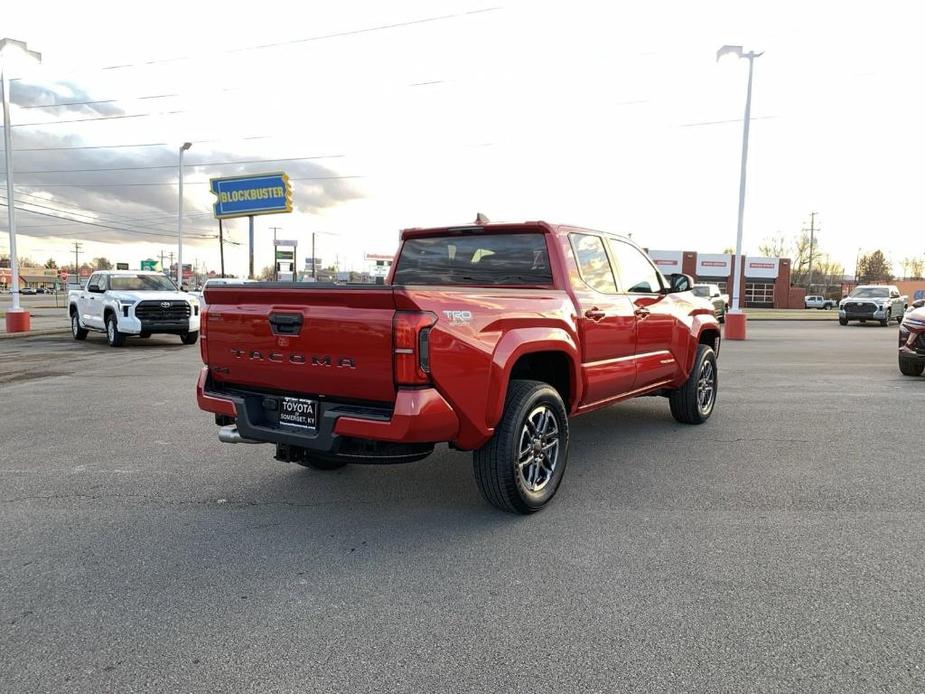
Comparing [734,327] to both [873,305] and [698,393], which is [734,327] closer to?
[873,305]

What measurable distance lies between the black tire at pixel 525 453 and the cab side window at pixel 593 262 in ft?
3.98

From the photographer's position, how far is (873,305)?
26.6 m

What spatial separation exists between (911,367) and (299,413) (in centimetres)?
1058

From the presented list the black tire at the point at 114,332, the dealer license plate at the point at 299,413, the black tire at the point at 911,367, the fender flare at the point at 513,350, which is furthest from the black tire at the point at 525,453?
the black tire at the point at 114,332

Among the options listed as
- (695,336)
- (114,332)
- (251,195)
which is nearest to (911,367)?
(695,336)

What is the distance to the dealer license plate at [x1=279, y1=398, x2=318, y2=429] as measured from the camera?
12.3 feet

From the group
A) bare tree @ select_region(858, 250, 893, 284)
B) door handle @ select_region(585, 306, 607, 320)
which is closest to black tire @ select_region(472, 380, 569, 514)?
door handle @ select_region(585, 306, 607, 320)

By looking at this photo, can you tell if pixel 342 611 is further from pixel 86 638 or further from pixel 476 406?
pixel 476 406

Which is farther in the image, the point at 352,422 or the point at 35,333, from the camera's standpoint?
the point at 35,333

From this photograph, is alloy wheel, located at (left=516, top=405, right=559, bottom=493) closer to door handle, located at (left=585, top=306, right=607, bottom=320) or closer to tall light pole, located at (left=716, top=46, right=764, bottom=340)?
door handle, located at (left=585, top=306, right=607, bottom=320)

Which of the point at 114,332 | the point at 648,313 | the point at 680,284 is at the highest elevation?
the point at 680,284

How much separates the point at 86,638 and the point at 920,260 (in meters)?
151

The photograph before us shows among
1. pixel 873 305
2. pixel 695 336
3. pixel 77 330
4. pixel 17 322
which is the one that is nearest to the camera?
pixel 695 336

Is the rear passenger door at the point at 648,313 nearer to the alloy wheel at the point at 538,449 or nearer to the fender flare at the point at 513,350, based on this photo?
the fender flare at the point at 513,350
